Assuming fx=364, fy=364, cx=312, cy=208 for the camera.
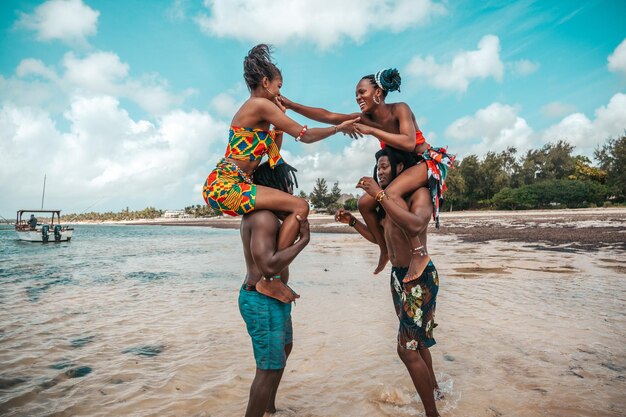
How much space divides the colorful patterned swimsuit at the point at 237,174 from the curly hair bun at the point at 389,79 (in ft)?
3.40

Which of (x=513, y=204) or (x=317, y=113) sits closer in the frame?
(x=317, y=113)

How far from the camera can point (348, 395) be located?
3.80 m

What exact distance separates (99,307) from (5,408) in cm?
472

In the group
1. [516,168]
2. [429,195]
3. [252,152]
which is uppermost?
[516,168]

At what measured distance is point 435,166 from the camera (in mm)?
3215

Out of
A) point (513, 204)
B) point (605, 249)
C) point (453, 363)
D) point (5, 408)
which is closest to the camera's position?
point (5, 408)

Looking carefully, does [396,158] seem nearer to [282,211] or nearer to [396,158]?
[396,158]

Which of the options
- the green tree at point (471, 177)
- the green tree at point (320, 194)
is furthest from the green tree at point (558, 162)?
the green tree at point (320, 194)

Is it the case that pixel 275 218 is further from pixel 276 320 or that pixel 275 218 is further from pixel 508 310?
pixel 508 310

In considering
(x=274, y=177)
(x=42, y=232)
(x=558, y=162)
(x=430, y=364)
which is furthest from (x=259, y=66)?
(x=558, y=162)

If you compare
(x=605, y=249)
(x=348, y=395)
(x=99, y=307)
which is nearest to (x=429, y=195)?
(x=348, y=395)

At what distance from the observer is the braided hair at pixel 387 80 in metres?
3.14

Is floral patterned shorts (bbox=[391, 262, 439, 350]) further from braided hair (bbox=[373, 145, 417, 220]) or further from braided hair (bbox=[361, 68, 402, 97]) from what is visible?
braided hair (bbox=[361, 68, 402, 97])

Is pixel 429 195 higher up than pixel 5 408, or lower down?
higher up
